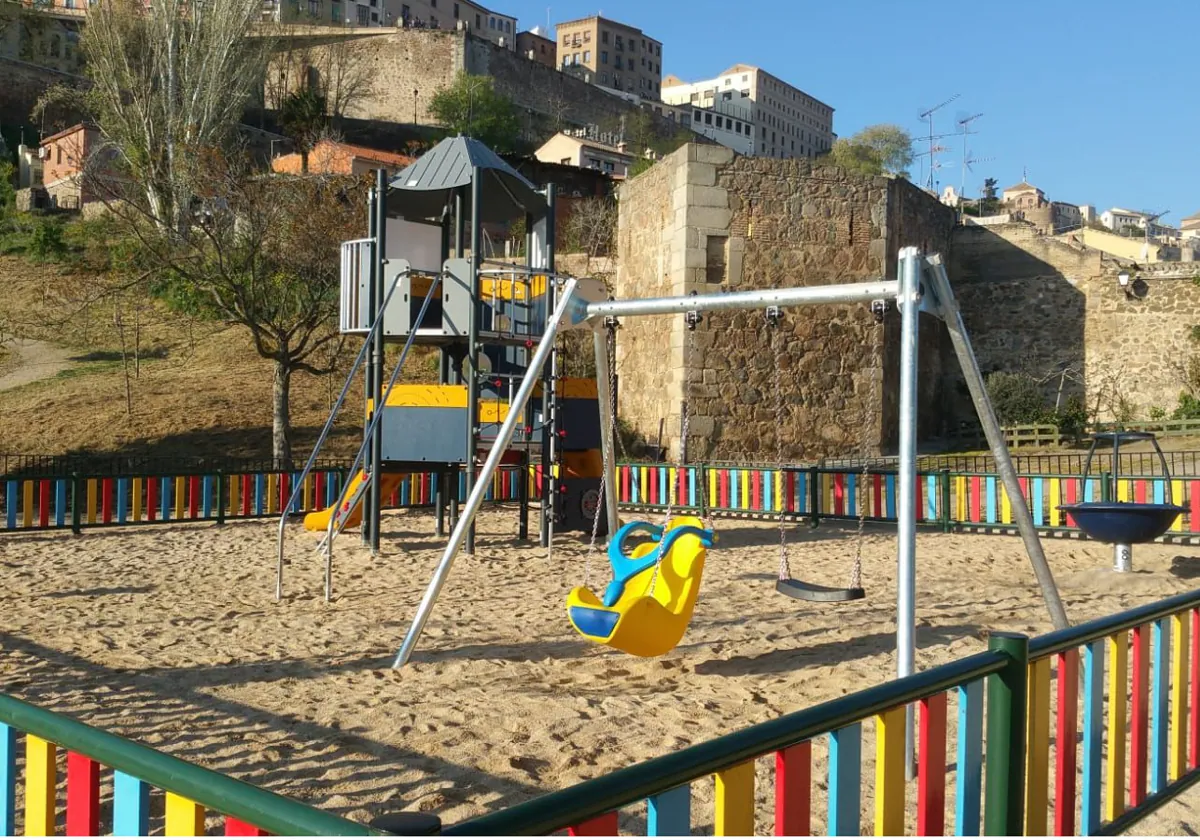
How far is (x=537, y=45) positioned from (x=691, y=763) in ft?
334

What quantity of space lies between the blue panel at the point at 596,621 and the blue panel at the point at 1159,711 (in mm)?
2919

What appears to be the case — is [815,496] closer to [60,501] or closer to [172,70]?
[60,501]

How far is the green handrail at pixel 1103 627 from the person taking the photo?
311 centimetres

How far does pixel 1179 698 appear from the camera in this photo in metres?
3.97

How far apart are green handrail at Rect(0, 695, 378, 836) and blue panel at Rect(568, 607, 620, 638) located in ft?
12.8

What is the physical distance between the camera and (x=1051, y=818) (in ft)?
13.5

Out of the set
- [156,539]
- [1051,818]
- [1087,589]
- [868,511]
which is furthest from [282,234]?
[1051,818]

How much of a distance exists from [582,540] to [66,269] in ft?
96.9

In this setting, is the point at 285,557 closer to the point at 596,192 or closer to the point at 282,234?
the point at 282,234

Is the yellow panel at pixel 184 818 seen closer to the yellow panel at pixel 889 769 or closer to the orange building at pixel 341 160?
the yellow panel at pixel 889 769

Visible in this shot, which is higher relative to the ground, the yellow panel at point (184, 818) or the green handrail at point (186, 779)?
the green handrail at point (186, 779)

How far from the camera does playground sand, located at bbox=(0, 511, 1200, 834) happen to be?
4.77m

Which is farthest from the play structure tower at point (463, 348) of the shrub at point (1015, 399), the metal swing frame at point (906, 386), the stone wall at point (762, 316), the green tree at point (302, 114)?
the green tree at point (302, 114)

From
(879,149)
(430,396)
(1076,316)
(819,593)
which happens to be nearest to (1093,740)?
(819,593)
